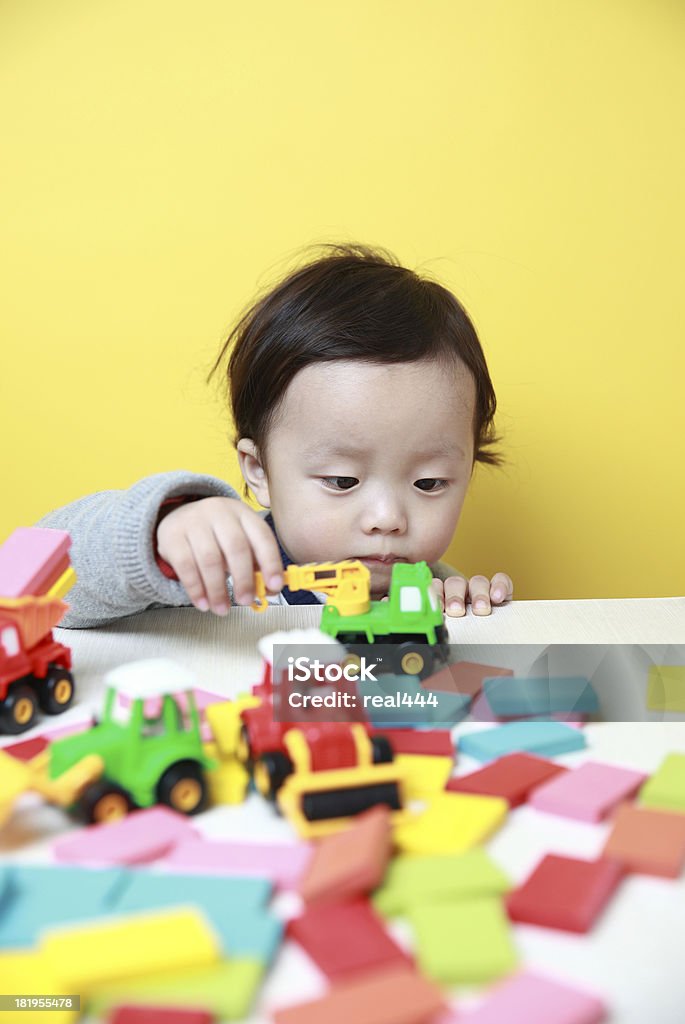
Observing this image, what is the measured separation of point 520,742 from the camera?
21.4 inches

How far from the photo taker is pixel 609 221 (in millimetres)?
1655

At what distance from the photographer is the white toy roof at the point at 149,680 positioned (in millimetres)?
494

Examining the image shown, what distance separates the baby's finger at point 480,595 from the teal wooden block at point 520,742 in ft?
1.04

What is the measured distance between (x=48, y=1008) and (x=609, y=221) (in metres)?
1.62

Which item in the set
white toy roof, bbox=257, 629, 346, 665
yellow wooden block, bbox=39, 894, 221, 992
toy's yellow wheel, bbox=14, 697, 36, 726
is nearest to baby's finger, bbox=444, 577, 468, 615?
white toy roof, bbox=257, 629, 346, 665

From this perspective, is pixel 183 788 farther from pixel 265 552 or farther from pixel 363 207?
pixel 363 207

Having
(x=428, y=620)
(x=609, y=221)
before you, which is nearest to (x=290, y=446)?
(x=428, y=620)

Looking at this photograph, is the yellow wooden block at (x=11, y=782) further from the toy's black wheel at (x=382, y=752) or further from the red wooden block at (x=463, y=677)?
the red wooden block at (x=463, y=677)

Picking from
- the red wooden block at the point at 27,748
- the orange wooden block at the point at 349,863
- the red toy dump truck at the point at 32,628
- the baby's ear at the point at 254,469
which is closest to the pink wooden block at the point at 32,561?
the red toy dump truck at the point at 32,628

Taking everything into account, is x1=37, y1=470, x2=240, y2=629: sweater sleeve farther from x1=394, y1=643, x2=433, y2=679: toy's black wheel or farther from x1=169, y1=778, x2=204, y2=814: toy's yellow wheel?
x1=169, y1=778, x2=204, y2=814: toy's yellow wheel

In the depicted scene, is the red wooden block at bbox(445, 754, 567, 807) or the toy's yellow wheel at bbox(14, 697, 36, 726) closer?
the red wooden block at bbox(445, 754, 567, 807)

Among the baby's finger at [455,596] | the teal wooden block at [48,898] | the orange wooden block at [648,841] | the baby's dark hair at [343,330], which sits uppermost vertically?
the baby's dark hair at [343,330]

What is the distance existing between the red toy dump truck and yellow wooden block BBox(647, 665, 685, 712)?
0.41 metres

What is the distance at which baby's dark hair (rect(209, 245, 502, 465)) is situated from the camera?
108 cm
